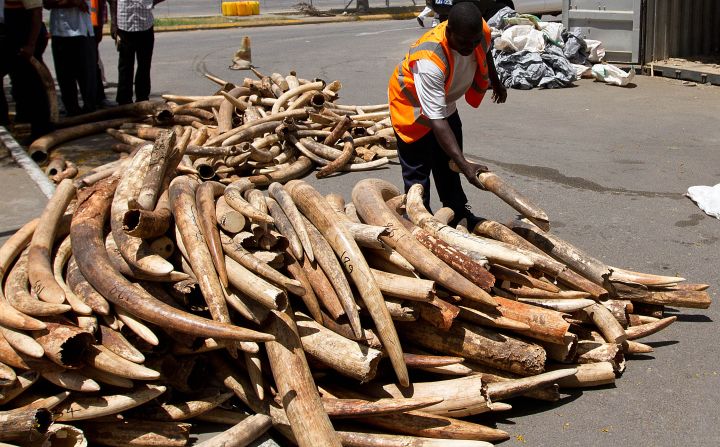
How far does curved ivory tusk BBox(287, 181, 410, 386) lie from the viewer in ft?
13.6

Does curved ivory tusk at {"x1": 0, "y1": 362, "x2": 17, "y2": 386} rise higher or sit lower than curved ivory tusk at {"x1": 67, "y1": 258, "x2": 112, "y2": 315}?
lower

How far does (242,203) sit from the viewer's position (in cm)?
461

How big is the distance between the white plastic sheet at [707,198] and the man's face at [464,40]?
313cm

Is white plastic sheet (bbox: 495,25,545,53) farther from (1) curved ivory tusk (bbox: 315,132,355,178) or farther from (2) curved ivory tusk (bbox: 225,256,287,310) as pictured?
(2) curved ivory tusk (bbox: 225,256,287,310)

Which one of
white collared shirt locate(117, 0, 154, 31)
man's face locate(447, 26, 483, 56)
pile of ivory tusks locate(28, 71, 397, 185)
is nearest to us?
man's face locate(447, 26, 483, 56)

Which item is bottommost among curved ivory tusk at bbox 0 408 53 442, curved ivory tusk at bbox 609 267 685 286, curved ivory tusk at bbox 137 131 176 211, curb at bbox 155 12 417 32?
curved ivory tusk at bbox 609 267 685 286

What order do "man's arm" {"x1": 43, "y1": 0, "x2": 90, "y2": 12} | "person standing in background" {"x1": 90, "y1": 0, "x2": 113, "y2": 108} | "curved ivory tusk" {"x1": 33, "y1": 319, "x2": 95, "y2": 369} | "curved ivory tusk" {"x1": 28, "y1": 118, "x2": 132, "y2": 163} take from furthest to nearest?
"person standing in background" {"x1": 90, "y1": 0, "x2": 113, "y2": 108} < "man's arm" {"x1": 43, "y1": 0, "x2": 90, "y2": 12} < "curved ivory tusk" {"x1": 28, "y1": 118, "x2": 132, "y2": 163} < "curved ivory tusk" {"x1": 33, "y1": 319, "x2": 95, "y2": 369}

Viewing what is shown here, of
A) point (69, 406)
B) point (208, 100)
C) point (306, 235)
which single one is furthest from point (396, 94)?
point (208, 100)

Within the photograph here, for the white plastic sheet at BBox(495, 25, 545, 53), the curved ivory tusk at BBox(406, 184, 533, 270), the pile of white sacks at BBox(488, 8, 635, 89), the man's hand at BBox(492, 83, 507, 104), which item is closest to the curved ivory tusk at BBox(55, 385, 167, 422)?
the curved ivory tusk at BBox(406, 184, 533, 270)

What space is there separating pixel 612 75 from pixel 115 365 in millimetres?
11581

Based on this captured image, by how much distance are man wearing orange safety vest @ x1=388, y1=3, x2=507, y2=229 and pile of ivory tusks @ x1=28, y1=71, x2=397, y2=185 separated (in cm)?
229

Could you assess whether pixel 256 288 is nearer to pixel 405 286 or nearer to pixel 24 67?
pixel 405 286

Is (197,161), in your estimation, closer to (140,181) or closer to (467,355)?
(140,181)

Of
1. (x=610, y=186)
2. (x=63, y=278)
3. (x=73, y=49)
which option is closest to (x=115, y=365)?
(x=63, y=278)
